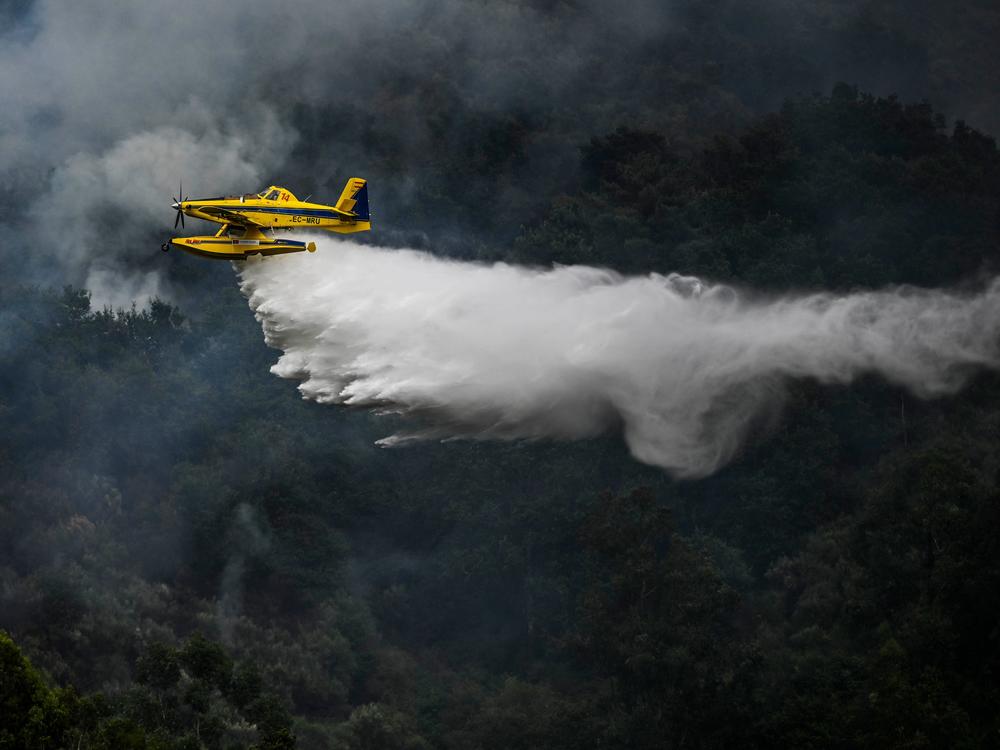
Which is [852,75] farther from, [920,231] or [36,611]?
[36,611]

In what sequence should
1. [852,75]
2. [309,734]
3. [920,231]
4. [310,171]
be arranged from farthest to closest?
[852,75]
[310,171]
[920,231]
[309,734]

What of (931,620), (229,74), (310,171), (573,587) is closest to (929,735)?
Answer: (931,620)

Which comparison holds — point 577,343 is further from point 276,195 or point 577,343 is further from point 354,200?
point 276,195

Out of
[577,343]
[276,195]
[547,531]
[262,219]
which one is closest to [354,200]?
[276,195]

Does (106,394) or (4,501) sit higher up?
(106,394)

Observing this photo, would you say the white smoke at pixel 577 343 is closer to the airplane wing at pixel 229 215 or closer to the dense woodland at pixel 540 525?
the airplane wing at pixel 229 215
